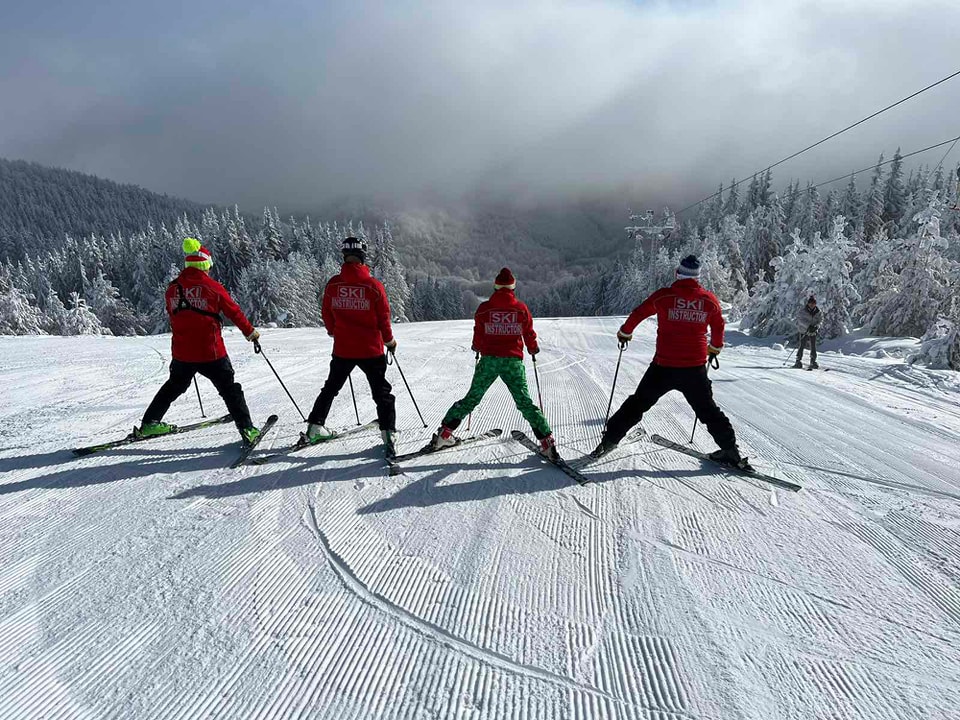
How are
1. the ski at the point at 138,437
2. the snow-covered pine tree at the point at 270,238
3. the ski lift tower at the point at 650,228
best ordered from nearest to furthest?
the ski at the point at 138,437, the ski lift tower at the point at 650,228, the snow-covered pine tree at the point at 270,238

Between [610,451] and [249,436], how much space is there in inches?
148

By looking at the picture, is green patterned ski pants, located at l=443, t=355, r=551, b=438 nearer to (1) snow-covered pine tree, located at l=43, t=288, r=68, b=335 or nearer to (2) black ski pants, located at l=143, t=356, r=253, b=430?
(2) black ski pants, located at l=143, t=356, r=253, b=430

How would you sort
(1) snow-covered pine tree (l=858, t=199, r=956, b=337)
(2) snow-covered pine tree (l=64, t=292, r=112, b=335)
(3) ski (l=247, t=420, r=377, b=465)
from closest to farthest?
(3) ski (l=247, t=420, r=377, b=465) < (1) snow-covered pine tree (l=858, t=199, r=956, b=337) < (2) snow-covered pine tree (l=64, t=292, r=112, b=335)

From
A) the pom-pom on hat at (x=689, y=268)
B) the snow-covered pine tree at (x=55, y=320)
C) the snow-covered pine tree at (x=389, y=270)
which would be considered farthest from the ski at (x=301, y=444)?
the snow-covered pine tree at (x=389, y=270)

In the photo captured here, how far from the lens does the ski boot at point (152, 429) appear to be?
5.04 metres

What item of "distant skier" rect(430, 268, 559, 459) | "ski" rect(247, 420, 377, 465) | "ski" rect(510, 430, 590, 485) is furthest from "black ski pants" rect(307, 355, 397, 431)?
"ski" rect(510, 430, 590, 485)

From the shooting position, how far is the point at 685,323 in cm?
442

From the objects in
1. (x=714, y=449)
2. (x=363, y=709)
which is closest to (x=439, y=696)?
(x=363, y=709)

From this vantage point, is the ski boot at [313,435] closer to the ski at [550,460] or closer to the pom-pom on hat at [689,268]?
the ski at [550,460]

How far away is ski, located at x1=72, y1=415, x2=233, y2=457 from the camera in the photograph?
185 inches

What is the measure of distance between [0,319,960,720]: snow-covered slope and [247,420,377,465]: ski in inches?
7.3

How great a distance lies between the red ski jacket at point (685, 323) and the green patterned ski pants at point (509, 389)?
1.15 m

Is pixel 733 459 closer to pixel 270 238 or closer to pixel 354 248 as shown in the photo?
pixel 354 248

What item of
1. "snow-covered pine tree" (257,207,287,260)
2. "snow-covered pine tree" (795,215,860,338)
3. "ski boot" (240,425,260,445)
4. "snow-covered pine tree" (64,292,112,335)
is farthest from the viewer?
"snow-covered pine tree" (257,207,287,260)
